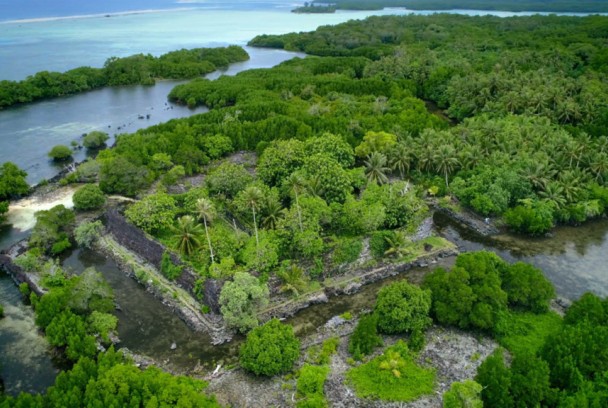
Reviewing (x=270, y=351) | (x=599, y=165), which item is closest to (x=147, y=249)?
(x=270, y=351)

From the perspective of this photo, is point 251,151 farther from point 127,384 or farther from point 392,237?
→ point 127,384

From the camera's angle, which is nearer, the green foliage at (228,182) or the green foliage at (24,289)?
the green foliage at (24,289)

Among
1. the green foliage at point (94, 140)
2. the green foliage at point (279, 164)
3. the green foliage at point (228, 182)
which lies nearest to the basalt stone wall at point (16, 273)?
the green foliage at point (228, 182)

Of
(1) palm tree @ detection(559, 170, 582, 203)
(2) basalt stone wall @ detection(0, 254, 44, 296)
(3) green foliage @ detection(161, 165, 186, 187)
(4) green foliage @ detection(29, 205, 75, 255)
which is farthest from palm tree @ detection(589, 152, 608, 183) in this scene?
(2) basalt stone wall @ detection(0, 254, 44, 296)

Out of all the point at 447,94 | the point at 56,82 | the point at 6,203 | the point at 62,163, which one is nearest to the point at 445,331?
the point at 6,203

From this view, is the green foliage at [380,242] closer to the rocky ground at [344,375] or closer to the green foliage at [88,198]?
the rocky ground at [344,375]

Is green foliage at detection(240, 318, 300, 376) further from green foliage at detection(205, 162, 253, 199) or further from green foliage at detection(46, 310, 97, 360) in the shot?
green foliage at detection(205, 162, 253, 199)
